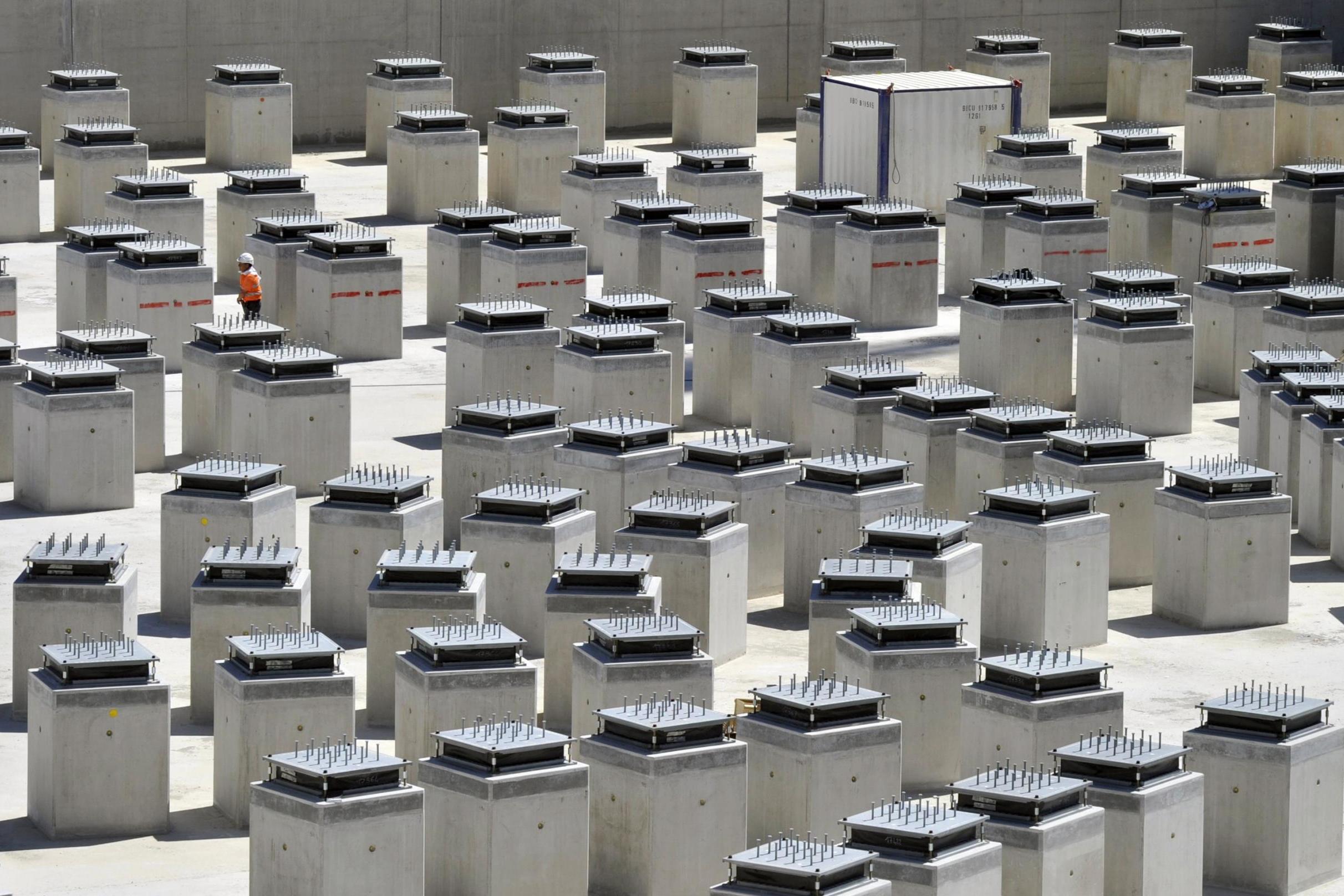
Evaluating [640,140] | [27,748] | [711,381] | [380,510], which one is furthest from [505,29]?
[27,748]

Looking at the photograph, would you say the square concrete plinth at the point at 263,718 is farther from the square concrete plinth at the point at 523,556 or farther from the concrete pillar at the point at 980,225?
the concrete pillar at the point at 980,225

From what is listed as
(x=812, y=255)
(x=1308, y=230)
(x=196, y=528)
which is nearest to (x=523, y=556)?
(x=196, y=528)

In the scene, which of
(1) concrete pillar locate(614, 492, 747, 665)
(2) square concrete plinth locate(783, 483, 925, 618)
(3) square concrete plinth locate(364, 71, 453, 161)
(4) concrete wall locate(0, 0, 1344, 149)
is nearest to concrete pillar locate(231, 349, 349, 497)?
(2) square concrete plinth locate(783, 483, 925, 618)

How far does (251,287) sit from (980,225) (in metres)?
14.0

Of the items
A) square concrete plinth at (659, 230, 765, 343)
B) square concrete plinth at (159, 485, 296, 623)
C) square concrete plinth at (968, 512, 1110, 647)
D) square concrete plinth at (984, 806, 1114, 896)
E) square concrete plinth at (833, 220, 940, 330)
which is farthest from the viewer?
square concrete plinth at (833, 220, 940, 330)

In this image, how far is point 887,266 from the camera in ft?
157

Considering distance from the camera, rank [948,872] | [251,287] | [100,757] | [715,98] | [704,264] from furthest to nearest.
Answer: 1. [715,98]
2. [704,264]
3. [251,287]
4. [100,757]
5. [948,872]

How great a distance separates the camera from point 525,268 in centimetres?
4591

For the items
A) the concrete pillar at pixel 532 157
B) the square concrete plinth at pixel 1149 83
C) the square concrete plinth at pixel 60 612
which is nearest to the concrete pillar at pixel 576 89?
the concrete pillar at pixel 532 157

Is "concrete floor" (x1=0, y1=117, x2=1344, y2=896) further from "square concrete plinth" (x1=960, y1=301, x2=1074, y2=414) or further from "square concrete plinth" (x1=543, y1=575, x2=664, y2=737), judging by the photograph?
"square concrete plinth" (x1=960, y1=301, x2=1074, y2=414)

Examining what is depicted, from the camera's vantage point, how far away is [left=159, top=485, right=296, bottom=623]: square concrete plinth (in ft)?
108

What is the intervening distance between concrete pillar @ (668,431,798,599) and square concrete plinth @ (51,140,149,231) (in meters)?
23.0

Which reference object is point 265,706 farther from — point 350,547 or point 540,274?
point 540,274

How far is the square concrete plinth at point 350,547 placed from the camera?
3269cm
